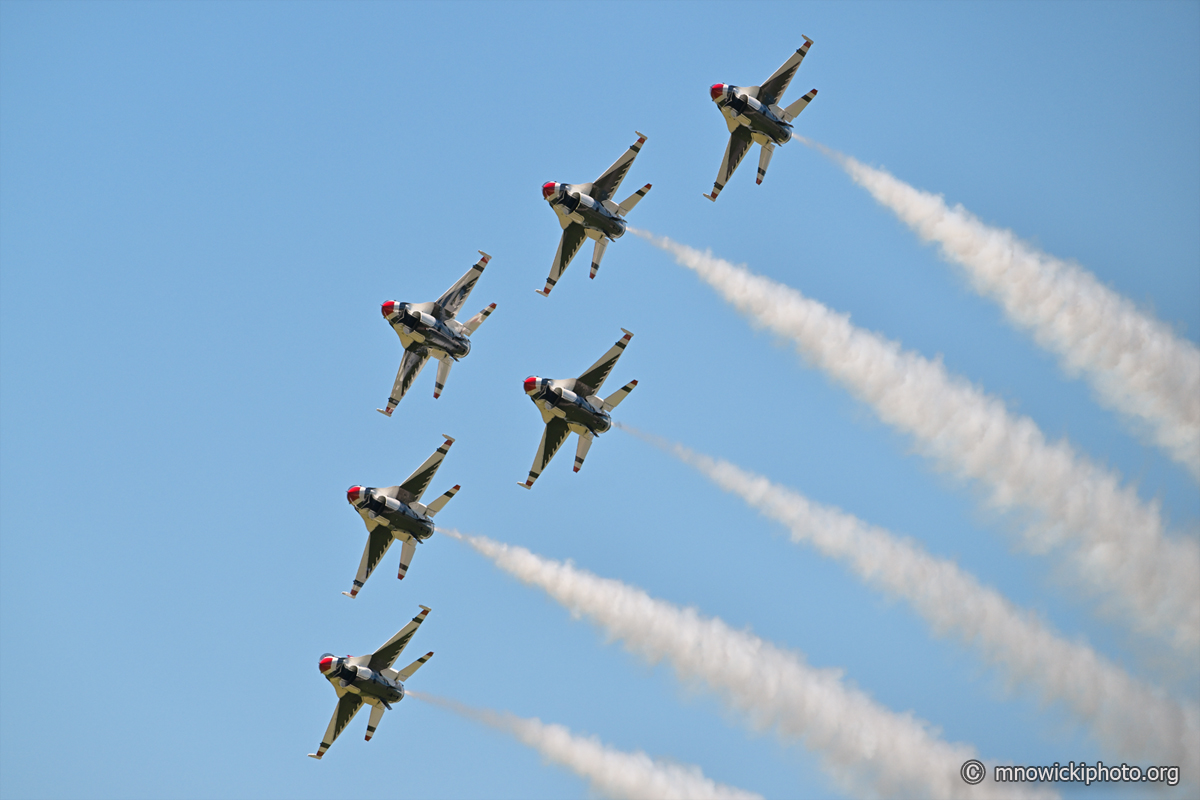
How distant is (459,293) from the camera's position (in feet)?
218

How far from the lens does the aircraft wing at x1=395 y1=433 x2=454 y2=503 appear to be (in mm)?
64188

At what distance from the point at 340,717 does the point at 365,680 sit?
3518 millimetres

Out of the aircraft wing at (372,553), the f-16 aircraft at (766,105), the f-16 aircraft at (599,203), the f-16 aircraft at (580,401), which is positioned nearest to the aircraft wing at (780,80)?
the f-16 aircraft at (766,105)

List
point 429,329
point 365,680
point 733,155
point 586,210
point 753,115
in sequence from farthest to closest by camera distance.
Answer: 1. point 733,155
2. point 429,329
3. point 753,115
4. point 586,210
5. point 365,680

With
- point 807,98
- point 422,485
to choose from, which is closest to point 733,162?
point 807,98

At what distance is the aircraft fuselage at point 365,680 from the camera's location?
63062 mm

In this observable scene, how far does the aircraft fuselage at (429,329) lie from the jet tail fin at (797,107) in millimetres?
20111

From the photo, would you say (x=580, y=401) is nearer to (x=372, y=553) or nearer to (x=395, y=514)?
(x=395, y=514)

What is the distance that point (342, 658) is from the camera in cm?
6356

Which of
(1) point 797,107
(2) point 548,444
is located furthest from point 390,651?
(1) point 797,107

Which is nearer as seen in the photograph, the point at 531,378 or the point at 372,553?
the point at 531,378

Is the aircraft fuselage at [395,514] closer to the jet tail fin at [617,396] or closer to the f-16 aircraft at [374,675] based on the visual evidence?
the f-16 aircraft at [374,675]

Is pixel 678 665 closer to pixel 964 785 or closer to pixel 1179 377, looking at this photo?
pixel 964 785

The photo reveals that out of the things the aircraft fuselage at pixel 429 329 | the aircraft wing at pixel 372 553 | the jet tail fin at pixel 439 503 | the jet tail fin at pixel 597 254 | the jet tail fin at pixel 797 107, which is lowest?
the aircraft wing at pixel 372 553
